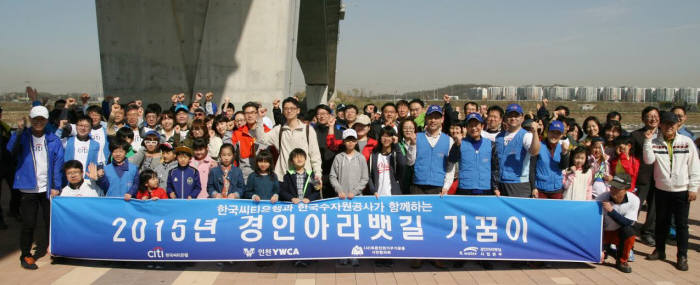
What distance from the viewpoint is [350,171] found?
488cm

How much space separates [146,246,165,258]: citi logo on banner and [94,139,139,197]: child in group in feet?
2.81

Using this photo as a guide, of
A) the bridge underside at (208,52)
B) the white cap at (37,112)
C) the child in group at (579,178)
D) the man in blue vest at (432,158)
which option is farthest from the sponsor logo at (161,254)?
the bridge underside at (208,52)

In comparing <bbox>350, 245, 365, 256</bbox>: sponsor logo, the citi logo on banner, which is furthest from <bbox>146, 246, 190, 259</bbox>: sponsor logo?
<bbox>350, 245, 365, 256</bbox>: sponsor logo

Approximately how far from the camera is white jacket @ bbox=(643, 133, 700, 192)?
16.4 feet

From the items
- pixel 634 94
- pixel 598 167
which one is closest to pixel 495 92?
pixel 634 94

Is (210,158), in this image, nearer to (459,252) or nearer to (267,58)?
(459,252)

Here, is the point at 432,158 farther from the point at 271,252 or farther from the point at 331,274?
the point at 271,252

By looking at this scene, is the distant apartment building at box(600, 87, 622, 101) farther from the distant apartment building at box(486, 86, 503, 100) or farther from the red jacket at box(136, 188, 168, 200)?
the red jacket at box(136, 188, 168, 200)

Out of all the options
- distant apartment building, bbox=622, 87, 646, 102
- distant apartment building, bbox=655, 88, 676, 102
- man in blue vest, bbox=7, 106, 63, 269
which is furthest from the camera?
distant apartment building, bbox=622, 87, 646, 102

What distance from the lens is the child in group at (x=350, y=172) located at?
487 cm

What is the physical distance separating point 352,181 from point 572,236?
237cm

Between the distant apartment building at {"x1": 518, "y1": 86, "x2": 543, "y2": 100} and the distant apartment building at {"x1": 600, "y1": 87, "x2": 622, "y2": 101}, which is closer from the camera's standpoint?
the distant apartment building at {"x1": 600, "y1": 87, "x2": 622, "y2": 101}

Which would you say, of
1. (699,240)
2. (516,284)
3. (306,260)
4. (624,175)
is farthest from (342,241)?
(699,240)

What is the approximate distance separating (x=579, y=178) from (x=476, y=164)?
1.36 meters
